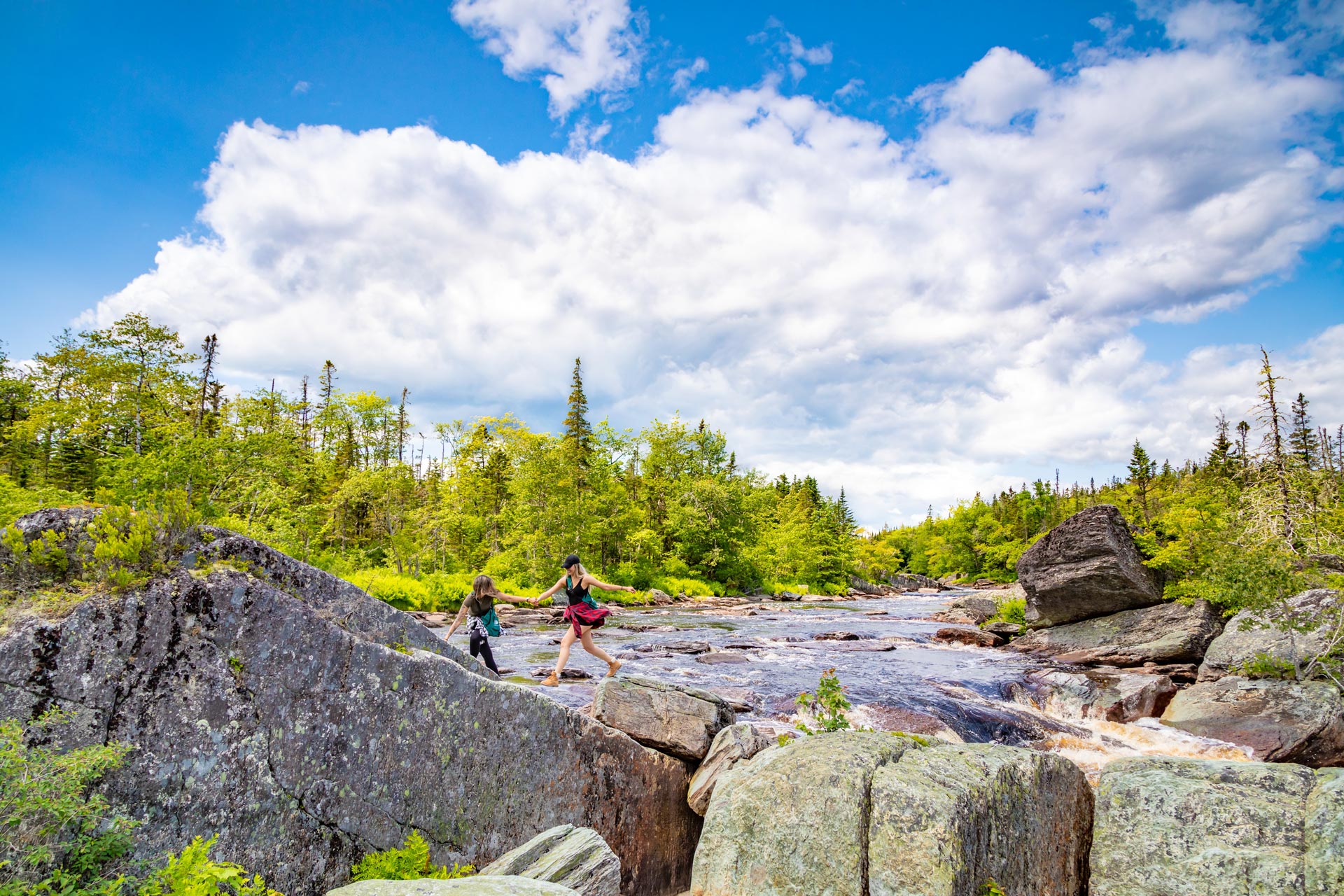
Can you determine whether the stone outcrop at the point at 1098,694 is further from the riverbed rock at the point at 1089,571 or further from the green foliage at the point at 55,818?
the green foliage at the point at 55,818

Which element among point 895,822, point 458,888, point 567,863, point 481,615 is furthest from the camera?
point 481,615

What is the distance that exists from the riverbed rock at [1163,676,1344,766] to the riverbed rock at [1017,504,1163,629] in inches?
299

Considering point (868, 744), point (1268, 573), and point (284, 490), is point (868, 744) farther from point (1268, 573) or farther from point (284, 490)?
point (284, 490)

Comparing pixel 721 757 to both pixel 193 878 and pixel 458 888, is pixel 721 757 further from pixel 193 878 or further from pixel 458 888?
pixel 193 878

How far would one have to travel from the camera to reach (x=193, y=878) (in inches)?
151

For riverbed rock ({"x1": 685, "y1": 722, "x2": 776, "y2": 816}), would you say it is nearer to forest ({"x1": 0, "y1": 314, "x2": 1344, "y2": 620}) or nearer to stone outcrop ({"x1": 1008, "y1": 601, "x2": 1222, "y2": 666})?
forest ({"x1": 0, "y1": 314, "x2": 1344, "y2": 620})

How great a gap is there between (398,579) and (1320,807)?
3718 cm

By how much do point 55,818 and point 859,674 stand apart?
58.8ft

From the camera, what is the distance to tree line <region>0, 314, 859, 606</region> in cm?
2755

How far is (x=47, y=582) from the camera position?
4684 millimetres

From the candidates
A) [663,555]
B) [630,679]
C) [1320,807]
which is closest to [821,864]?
[630,679]

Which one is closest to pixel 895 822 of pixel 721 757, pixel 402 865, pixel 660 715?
pixel 721 757

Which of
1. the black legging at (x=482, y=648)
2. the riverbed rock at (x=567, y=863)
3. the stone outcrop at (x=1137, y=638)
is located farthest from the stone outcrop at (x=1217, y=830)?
the stone outcrop at (x=1137, y=638)

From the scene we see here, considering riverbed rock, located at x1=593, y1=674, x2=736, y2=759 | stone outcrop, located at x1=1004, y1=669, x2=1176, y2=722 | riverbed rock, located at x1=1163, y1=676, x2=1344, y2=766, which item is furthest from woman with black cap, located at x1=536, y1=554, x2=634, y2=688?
riverbed rock, located at x1=1163, y1=676, x2=1344, y2=766
